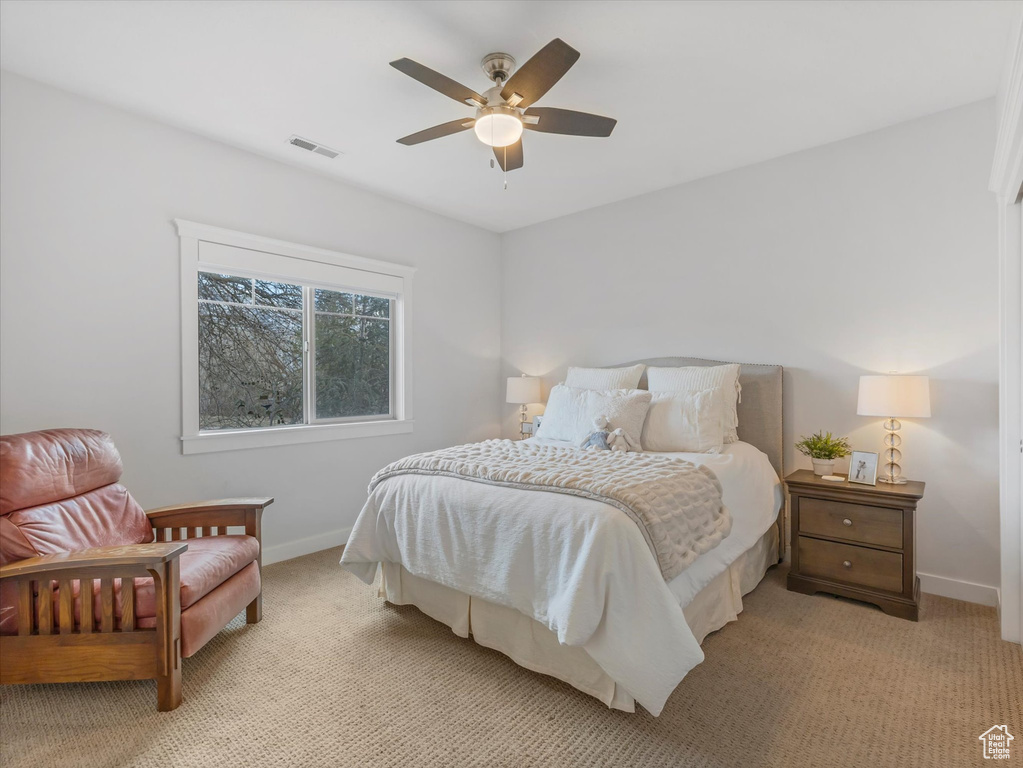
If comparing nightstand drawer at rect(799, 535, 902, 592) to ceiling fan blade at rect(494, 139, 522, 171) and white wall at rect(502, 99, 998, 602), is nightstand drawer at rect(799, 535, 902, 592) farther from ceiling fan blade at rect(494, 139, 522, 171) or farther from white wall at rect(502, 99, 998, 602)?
ceiling fan blade at rect(494, 139, 522, 171)

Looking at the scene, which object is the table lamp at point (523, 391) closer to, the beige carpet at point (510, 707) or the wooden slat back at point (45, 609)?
the beige carpet at point (510, 707)

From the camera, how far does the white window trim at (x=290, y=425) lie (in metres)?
3.00

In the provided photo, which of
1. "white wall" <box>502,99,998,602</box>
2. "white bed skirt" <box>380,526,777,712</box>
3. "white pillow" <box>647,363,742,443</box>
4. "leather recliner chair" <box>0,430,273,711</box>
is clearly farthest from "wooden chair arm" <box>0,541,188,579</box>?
"white wall" <box>502,99,998,602</box>

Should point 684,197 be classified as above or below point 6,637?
above

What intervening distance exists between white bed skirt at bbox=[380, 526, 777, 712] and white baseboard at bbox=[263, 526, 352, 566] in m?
1.05

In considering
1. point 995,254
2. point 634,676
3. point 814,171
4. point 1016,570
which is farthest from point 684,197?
point 634,676

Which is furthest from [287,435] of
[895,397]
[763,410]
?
[895,397]

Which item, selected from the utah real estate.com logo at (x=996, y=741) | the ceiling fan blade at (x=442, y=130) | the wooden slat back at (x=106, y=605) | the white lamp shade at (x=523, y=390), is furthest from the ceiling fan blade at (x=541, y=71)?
the utah real estate.com logo at (x=996, y=741)

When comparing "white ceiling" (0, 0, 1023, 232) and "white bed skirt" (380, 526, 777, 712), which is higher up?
"white ceiling" (0, 0, 1023, 232)

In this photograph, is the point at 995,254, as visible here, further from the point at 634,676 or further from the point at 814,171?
the point at 634,676

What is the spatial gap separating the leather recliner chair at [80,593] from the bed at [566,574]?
770mm

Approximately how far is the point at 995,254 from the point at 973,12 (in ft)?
4.03

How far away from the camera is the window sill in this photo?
10.1ft

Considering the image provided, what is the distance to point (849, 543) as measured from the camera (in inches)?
106
